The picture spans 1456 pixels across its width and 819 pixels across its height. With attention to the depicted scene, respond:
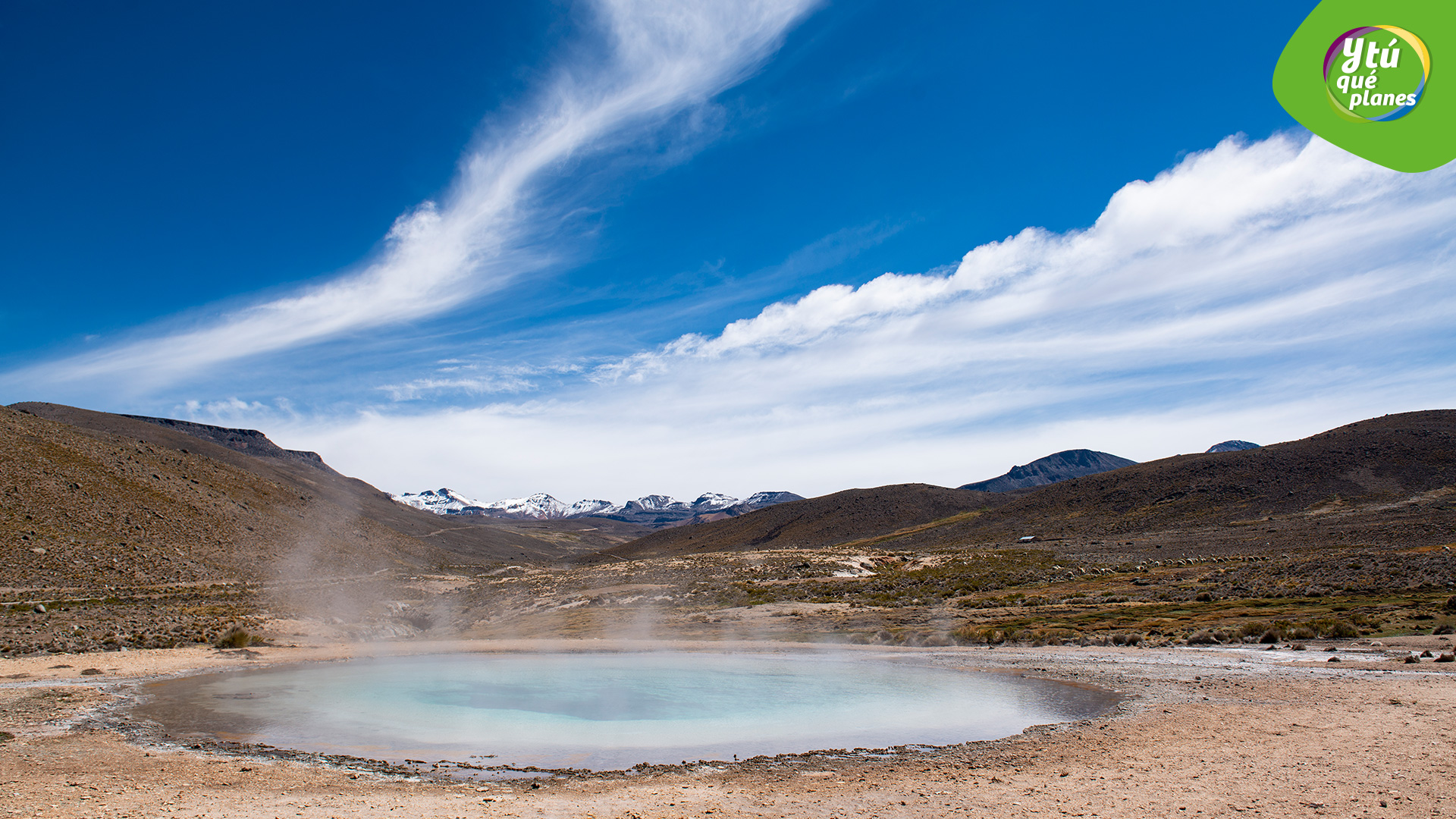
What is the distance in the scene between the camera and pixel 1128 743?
10547 mm

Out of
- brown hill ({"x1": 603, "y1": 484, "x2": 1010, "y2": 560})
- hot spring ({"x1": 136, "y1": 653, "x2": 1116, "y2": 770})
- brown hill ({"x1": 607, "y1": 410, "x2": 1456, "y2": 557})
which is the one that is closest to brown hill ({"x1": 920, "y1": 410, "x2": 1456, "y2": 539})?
brown hill ({"x1": 607, "y1": 410, "x2": 1456, "y2": 557})

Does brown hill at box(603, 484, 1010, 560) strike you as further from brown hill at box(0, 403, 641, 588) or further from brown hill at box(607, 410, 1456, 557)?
brown hill at box(0, 403, 641, 588)

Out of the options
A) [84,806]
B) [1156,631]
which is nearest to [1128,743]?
[84,806]

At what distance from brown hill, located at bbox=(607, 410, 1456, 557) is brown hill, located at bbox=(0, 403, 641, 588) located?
5560cm

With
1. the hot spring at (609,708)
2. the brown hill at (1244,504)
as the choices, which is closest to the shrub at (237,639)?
the hot spring at (609,708)

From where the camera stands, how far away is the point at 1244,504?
76.8 metres

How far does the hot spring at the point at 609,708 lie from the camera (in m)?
11.8

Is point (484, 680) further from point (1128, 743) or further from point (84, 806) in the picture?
point (1128, 743)

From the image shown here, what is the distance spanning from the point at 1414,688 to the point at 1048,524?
79958mm

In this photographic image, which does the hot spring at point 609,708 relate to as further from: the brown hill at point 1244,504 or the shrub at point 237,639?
the brown hill at point 1244,504

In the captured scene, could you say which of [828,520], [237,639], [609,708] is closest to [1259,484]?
[828,520]

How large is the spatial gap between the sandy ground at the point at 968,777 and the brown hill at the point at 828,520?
9581 centimetres

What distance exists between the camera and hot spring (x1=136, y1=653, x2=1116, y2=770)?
11.8m

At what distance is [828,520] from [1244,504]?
61497 millimetres
